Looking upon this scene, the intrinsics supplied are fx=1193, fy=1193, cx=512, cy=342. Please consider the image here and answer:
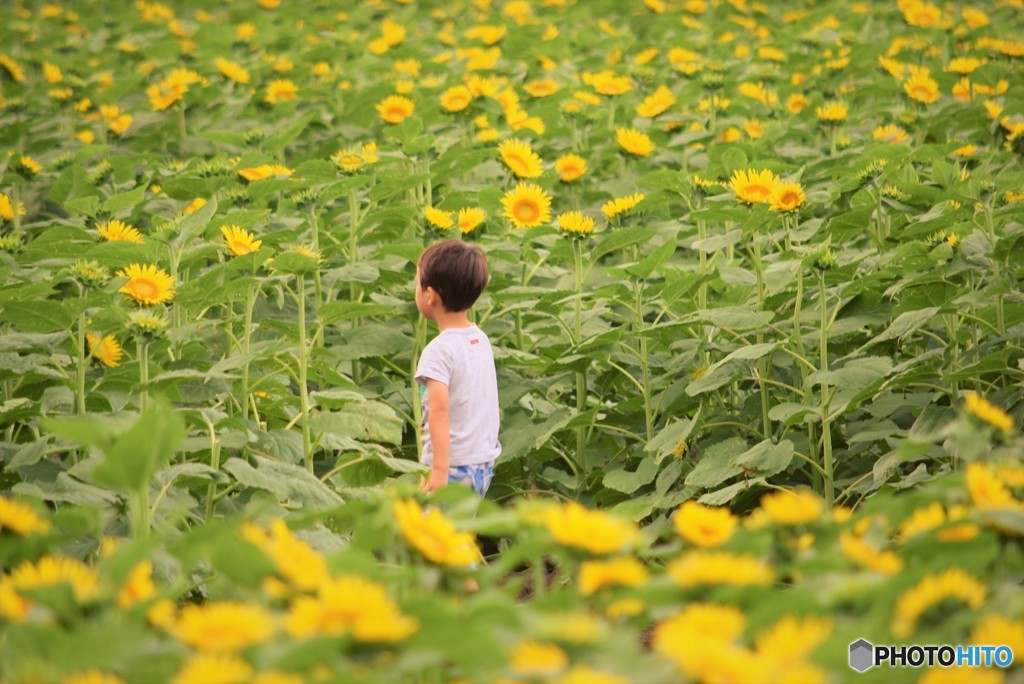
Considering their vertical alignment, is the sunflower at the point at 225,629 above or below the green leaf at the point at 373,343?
above

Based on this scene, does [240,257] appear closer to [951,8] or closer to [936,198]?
[936,198]

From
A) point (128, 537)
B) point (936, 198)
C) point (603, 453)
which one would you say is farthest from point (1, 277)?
point (936, 198)

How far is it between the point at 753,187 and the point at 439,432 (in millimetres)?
1185

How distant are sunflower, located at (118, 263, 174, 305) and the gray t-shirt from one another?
23.3 inches

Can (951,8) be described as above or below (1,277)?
below

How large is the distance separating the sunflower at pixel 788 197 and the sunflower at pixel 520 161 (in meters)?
0.98

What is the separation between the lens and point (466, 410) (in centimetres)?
282

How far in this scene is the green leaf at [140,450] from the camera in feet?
5.10

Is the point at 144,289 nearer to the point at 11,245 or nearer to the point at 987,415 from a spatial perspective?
the point at 11,245

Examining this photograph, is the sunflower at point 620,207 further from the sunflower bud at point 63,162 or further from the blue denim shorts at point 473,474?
the sunflower bud at point 63,162

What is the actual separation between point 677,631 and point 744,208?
2.16 metres

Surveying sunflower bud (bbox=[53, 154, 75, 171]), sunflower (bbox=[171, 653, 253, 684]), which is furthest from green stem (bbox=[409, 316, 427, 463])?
sunflower (bbox=[171, 653, 253, 684])

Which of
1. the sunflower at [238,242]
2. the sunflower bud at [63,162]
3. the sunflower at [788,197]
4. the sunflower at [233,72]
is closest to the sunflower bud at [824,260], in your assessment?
the sunflower at [788,197]

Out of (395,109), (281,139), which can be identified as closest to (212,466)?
(281,139)
